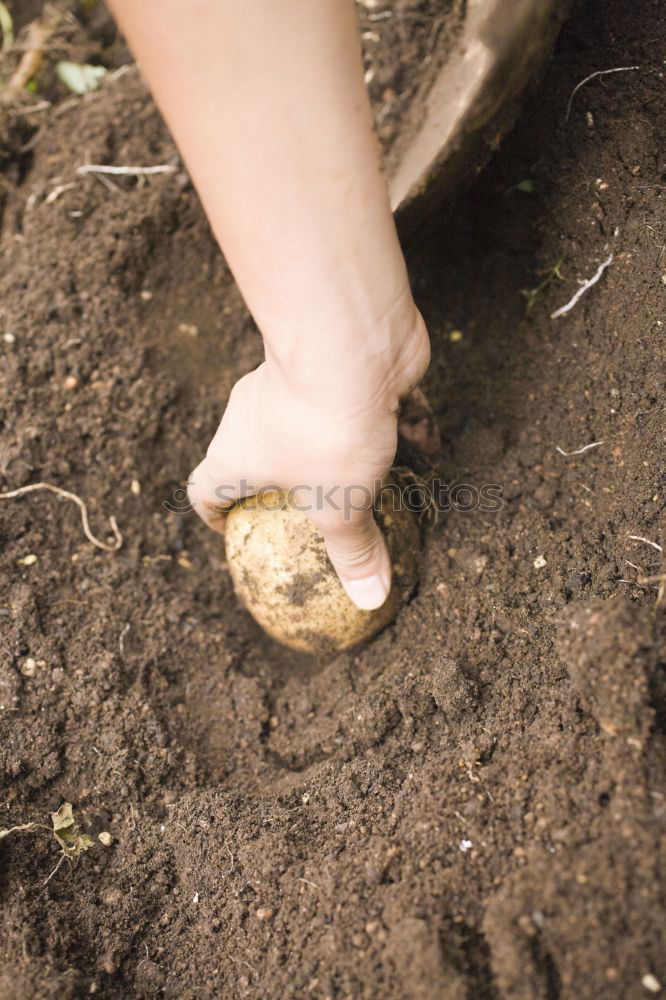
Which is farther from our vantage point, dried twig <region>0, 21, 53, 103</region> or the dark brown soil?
dried twig <region>0, 21, 53, 103</region>

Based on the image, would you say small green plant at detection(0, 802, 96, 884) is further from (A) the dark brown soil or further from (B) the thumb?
(A) the dark brown soil

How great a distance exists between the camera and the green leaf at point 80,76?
312 centimetres

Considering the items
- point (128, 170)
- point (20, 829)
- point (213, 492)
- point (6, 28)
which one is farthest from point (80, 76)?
point (20, 829)

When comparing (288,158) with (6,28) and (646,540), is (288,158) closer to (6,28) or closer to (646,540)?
(646,540)

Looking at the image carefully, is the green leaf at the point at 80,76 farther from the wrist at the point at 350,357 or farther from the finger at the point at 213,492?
the wrist at the point at 350,357

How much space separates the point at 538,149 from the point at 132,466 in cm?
157

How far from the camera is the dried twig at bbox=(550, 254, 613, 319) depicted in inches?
86.8

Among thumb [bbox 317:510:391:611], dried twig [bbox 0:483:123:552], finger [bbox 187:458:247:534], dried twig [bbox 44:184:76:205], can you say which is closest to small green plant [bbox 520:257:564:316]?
thumb [bbox 317:510:391:611]

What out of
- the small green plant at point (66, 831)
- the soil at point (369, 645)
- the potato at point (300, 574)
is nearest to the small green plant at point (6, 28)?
the soil at point (369, 645)

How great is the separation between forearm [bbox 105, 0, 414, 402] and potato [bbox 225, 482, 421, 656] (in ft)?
1.96

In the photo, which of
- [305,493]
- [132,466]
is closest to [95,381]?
[132,466]

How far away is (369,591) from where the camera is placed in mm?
2086

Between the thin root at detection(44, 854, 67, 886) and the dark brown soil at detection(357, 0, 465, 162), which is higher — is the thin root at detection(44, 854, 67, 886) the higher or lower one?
the lower one

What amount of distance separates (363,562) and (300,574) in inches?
8.1
